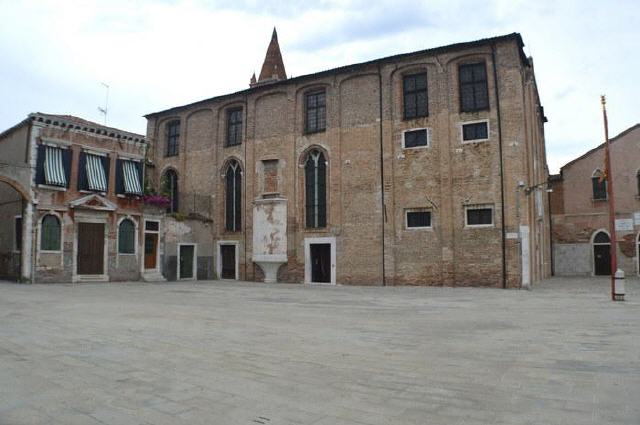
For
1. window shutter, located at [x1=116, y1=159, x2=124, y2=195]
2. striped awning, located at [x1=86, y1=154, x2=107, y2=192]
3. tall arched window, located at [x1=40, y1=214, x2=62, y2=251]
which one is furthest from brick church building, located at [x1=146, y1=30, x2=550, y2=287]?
tall arched window, located at [x1=40, y1=214, x2=62, y2=251]

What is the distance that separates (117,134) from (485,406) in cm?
2321

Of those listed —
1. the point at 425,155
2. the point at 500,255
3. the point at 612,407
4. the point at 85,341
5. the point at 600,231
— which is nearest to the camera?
the point at 612,407

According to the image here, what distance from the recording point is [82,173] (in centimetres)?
2202

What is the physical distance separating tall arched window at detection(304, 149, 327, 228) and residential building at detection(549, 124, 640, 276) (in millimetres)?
15641

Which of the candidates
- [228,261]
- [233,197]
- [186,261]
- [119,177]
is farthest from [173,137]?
[228,261]

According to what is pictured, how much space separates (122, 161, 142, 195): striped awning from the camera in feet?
77.9

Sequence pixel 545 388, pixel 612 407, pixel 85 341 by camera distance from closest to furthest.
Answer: pixel 612 407 → pixel 545 388 → pixel 85 341

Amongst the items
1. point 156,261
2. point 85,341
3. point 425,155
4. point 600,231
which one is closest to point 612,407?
point 85,341

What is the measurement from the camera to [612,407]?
421cm

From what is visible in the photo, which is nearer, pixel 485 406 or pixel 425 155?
pixel 485 406

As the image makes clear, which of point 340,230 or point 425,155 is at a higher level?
point 425,155

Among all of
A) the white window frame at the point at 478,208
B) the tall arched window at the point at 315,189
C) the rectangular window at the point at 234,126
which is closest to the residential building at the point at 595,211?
the white window frame at the point at 478,208

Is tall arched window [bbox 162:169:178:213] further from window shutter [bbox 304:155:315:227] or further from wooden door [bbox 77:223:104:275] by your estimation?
window shutter [bbox 304:155:315:227]

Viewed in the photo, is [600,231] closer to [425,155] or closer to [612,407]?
[425,155]
